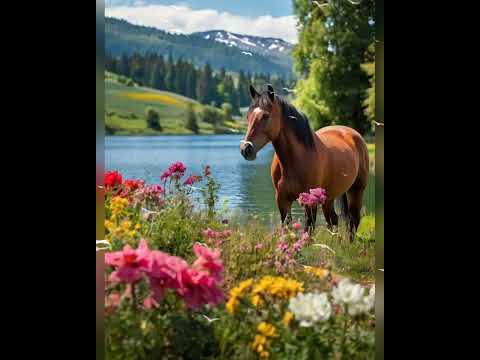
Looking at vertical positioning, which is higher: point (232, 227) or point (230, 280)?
point (232, 227)

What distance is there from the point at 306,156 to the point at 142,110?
86 cm

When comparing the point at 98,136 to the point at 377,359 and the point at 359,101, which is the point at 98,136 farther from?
the point at 377,359

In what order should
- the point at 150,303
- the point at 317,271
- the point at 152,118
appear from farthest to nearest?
1. the point at 152,118
2. the point at 317,271
3. the point at 150,303

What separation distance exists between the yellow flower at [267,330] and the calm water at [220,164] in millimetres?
614

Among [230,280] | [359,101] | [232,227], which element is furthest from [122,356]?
[359,101]

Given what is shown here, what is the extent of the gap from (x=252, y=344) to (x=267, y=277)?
0.33 meters

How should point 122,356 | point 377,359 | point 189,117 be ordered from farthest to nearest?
point 189,117
point 377,359
point 122,356

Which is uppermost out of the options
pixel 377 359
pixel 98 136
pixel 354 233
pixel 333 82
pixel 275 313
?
pixel 333 82

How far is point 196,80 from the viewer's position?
3.78m

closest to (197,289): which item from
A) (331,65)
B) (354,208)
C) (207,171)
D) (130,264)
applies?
(130,264)

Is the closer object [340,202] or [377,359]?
[377,359]

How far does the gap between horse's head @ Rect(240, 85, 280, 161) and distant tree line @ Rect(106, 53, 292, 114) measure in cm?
5

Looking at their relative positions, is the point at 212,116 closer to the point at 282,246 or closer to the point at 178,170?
the point at 178,170

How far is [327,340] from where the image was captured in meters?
3.29
